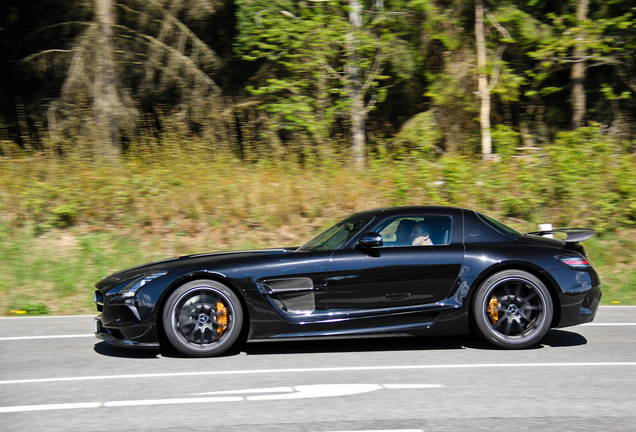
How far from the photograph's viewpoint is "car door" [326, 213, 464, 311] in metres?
6.11

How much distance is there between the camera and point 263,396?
4.80m

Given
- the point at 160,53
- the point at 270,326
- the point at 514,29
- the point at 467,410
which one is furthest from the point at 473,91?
the point at 467,410

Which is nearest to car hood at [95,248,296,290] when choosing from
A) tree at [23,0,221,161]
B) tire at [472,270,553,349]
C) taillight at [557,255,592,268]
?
tire at [472,270,553,349]

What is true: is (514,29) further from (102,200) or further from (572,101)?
(102,200)

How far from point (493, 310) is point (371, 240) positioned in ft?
4.44

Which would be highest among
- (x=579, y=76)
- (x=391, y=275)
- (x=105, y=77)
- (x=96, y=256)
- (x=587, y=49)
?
(x=105, y=77)

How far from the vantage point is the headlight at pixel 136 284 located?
5.95 metres

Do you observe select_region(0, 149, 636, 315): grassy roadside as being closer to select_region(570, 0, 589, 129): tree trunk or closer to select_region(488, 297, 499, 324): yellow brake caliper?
select_region(570, 0, 589, 129): tree trunk

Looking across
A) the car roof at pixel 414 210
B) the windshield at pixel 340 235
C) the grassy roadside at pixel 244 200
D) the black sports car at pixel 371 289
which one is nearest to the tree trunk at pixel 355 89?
the grassy roadside at pixel 244 200

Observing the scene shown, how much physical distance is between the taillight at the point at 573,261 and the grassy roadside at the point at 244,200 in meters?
4.52

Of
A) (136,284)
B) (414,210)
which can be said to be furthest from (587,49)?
(136,284)

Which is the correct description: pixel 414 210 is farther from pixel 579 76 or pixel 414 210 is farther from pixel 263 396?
pixel 579 76

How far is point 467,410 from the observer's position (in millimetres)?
4469

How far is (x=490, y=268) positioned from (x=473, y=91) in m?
10.3
